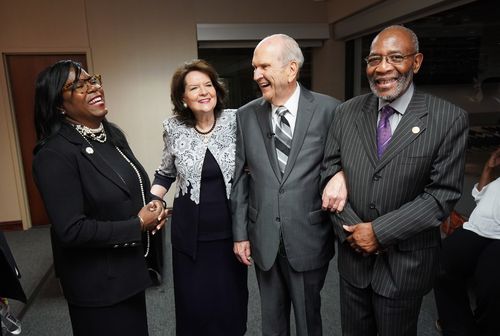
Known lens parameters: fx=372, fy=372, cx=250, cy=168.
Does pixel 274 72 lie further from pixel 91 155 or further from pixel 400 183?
pixel 91 155

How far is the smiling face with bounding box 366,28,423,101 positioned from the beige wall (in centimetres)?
321

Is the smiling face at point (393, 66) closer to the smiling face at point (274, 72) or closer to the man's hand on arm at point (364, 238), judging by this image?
the smiling face at point (274, 72)

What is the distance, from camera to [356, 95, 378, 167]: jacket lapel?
141cm

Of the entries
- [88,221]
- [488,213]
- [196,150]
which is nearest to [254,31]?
[196,150]

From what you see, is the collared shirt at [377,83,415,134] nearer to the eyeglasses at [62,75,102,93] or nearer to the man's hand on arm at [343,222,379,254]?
the man's hand on arm at [343,222,379,254]

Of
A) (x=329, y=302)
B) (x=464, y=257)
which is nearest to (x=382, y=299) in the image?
(x=464, y=257)

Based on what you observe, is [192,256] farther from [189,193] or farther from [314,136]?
[314,136]

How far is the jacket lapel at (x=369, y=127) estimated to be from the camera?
141 cm

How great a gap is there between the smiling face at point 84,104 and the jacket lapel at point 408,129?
1082 millimetres

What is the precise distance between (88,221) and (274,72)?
93cm

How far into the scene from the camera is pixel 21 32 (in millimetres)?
4344

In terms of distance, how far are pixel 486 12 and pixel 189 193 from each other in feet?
8.48

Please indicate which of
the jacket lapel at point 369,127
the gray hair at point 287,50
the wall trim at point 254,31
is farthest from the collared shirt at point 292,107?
the wall trim at point 254,31

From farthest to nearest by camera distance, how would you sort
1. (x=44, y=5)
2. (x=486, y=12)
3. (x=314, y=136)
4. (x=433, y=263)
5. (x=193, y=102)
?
(x=44, y=5) → (x=486, y=12) → (x=193, y=102) → (x=314, y=136) → (x=433, y=263)
